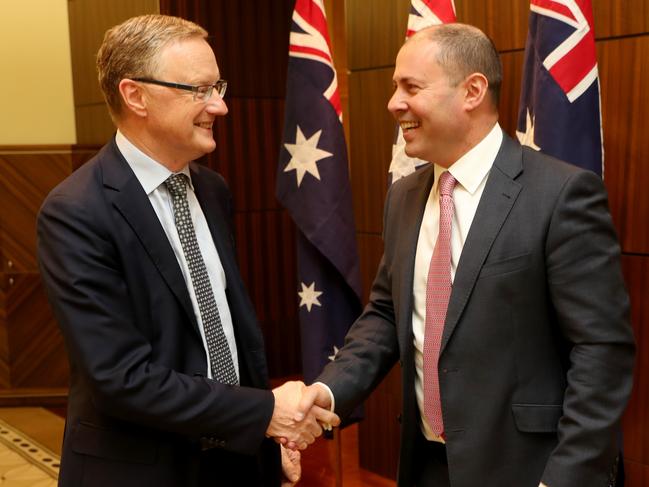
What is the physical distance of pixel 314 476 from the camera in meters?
4.47

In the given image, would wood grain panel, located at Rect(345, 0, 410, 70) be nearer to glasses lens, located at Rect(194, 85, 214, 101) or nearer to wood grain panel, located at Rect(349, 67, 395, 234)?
wood grain panel, located at Rect(349, 67, 395, 234)

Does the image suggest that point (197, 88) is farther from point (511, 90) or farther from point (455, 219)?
point (511, 90)

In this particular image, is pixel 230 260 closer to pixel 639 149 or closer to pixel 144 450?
pixel 144 450

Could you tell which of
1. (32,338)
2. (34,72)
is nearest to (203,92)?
(32,338)

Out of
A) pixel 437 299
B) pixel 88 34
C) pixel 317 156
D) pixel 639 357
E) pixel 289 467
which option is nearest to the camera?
pixel 437 299

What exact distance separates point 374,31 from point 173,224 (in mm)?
2201

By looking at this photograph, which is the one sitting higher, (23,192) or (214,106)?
(214,106)

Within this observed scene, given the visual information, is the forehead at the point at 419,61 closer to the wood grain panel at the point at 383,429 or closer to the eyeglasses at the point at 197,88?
the eyeglasses at the point at 197,88

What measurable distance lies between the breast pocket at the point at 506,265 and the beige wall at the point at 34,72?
535 centimetres

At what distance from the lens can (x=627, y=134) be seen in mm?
2932

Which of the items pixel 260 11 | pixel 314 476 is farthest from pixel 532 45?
pixel 260 11

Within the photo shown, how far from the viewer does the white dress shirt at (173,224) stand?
2105 millimetres

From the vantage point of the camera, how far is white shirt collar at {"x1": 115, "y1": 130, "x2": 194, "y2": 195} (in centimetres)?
211

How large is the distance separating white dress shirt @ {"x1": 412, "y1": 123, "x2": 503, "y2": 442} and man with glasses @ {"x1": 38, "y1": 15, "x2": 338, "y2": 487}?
Answer: 0.40m
